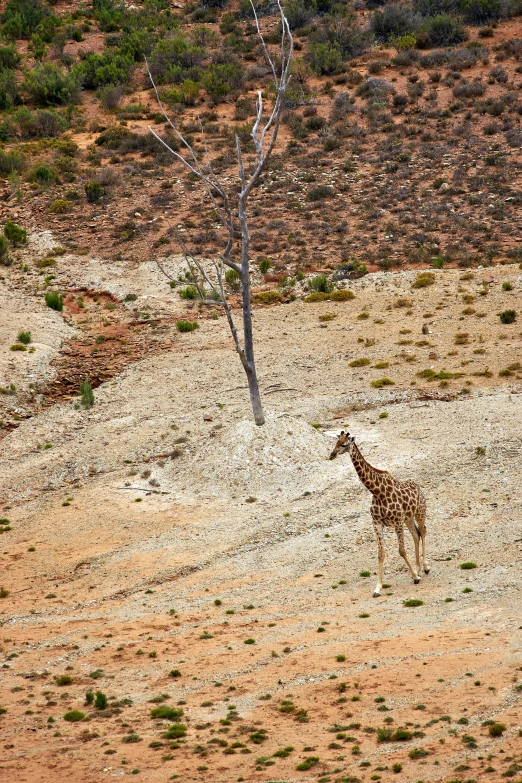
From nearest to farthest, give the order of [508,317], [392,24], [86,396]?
[86,396] < [508,317] < [392,24]

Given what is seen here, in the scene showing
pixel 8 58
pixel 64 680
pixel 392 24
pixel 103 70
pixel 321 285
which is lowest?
pixel 321 285

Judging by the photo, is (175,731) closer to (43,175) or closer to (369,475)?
(369,475)

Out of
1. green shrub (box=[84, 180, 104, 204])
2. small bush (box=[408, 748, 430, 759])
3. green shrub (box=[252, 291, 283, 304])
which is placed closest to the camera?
small bush (box=[408, 748, 430, 759])

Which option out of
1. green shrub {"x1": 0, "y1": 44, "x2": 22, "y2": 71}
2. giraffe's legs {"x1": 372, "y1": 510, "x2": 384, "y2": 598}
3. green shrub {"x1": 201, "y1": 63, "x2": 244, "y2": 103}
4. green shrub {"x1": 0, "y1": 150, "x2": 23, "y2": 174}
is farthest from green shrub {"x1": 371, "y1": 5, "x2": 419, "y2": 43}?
giraffe's legs {"x1": 372, "y1": 510, "x2": 384, "y2": 598}

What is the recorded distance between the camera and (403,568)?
2006 cm

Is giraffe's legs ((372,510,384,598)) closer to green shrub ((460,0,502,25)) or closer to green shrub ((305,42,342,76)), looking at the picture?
green shrub ((305,42,342,76))

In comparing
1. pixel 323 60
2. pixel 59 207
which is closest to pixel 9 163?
pixel 59 207

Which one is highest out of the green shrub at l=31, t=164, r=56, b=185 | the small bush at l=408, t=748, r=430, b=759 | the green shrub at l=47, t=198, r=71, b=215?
the green shrub at l=31, t=164, r=56, b=185

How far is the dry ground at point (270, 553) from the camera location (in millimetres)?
14141

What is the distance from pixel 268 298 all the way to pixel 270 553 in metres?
18.9

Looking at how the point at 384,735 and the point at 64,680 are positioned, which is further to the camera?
the point at 64,680

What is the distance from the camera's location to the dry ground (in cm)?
1414

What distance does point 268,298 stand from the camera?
39219mm

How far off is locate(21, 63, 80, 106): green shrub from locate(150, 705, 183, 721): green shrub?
179 feet
